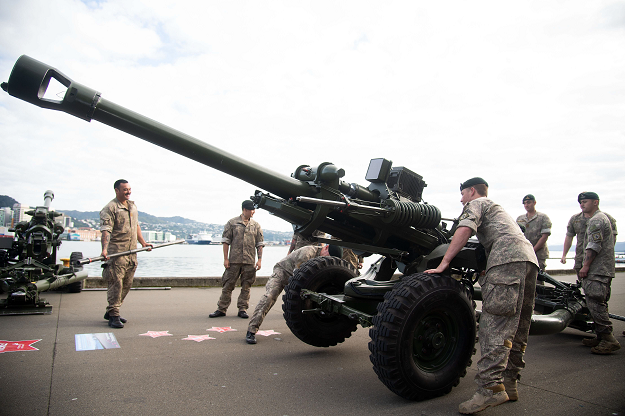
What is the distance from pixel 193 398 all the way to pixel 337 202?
208 centimetres

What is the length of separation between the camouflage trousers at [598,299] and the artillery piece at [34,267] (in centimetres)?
758

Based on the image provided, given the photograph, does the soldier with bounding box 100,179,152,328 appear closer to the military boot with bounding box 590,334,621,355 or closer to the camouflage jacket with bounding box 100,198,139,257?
the camouflage jacket with bounding box 100,198,139,257

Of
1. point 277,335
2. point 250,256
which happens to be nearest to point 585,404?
point 277,335

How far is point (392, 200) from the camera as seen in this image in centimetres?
435

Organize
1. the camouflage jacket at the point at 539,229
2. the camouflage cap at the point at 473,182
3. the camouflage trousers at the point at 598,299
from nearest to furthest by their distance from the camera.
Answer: the camouflage cap at the point at 473,182 → the camouflage trousers at the point at 598,299 → the camouflage jacket at the point at 539,229

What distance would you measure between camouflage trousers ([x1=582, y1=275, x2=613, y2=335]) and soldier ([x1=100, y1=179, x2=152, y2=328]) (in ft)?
20.6

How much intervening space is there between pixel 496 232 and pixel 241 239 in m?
4.78

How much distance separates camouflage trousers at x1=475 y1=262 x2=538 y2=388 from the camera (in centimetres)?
334

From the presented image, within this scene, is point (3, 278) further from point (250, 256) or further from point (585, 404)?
point (585, 404)

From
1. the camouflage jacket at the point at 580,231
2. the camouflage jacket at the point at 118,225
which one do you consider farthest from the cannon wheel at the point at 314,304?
the camouflage jacket at the point at 580,231

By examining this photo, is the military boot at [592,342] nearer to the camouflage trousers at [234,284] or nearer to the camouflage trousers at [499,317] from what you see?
the camouflage trousers at [499,317]

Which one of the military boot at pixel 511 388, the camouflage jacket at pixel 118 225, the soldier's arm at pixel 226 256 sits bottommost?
the military boot at pixel 511 388

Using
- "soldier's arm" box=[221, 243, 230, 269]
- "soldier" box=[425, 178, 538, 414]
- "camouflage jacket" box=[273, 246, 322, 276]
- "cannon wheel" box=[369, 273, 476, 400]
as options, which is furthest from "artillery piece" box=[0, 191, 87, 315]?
"soldier" box=[425, 178, 538, 414]

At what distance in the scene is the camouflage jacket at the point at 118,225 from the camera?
6277 mm
